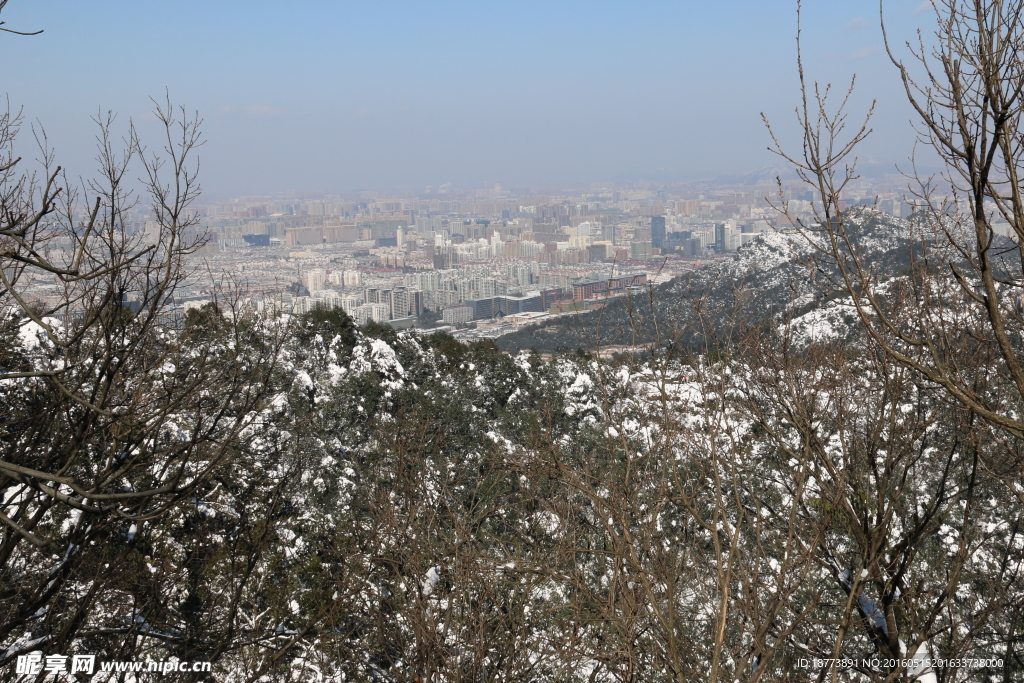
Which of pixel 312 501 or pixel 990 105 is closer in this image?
pixel 990 105

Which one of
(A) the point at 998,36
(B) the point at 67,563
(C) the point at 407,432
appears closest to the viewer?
(A) the point at 998,36

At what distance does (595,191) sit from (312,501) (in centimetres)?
11151

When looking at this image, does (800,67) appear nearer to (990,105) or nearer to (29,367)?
(990,105)

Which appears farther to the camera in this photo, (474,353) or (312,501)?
(474,353)

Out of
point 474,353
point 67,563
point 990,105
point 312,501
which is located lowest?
point 312,501

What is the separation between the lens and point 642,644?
3094mm

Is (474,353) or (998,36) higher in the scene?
(998,36)

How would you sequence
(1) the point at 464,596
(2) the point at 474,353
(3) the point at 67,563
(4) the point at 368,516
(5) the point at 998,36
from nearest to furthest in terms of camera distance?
1. (5) the point at 998,36
2. (3) the point at 67,563
3. (1) the point at 464,596
4. (4) the point at 368,516
5. (2) the point at 474,353

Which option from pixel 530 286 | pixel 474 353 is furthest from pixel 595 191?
pixel 474 353

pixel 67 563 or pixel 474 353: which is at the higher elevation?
pixel 67 563

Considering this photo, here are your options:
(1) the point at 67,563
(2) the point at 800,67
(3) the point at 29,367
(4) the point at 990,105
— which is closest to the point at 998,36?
(4) the point at 990,105

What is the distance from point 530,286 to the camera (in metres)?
46.2

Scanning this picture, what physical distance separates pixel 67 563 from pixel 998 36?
4.06 meters

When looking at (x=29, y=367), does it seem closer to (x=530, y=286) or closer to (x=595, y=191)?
(x=530, y=286)
